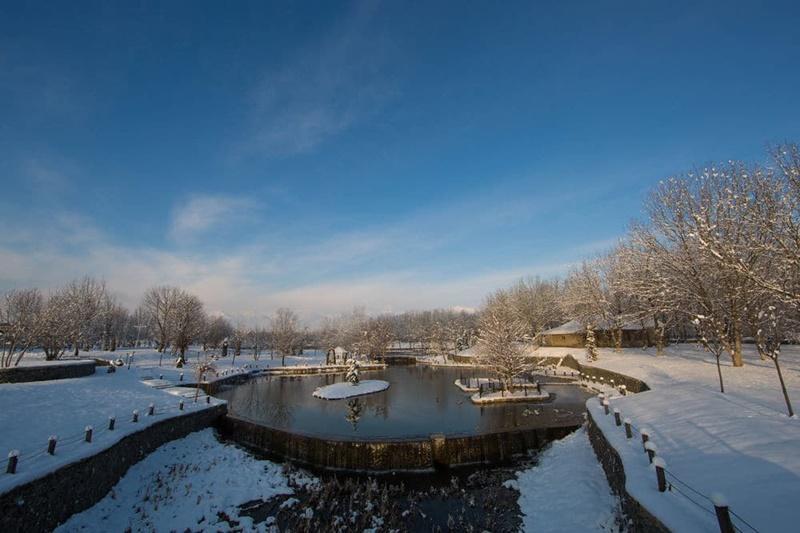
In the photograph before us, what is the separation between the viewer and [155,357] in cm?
6500

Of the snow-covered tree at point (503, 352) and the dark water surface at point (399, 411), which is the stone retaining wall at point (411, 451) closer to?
the dark water surface at point (399, 411)

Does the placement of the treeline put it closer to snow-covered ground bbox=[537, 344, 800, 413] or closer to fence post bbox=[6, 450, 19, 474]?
snow-covered ground bbox=[537, 344, 800, 413]

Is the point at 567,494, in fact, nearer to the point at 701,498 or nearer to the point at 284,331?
the point at 701,498

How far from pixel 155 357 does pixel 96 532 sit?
6047cm

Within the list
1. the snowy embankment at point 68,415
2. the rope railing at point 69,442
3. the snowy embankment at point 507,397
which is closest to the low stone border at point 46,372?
the snowy embankment at point 68,415

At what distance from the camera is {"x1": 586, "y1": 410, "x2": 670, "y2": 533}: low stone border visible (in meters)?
8.77

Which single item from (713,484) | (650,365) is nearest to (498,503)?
(713,484)

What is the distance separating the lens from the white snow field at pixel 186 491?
46.3 feet

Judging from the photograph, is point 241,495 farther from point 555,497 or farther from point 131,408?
point 131,408

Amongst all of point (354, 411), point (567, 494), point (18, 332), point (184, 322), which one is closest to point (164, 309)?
point (184, 322)

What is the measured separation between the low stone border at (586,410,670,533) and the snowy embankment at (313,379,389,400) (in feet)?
83.6

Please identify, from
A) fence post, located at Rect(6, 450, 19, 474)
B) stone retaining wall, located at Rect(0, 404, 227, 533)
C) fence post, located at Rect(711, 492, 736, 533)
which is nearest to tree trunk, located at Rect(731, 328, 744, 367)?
fence post, located at Rect(711, 492, 736, 533)

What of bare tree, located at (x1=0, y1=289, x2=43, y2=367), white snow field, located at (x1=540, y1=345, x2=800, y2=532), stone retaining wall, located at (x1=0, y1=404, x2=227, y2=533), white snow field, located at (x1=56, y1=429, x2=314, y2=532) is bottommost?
white snow field, located at (x1=56, y1=429, x2=314, y2=532)

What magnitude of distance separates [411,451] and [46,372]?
30279 mm
